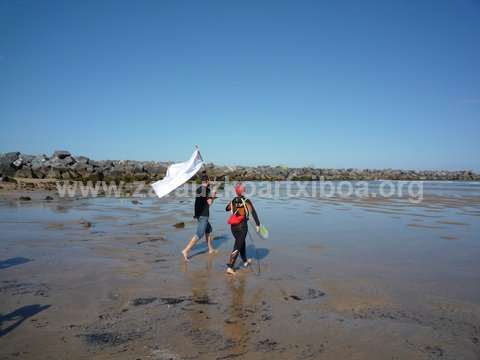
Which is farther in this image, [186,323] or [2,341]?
[186,323]

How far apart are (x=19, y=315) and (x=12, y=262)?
331 centimetres

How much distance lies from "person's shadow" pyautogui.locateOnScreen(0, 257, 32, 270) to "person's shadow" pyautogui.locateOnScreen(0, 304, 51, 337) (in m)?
2.71

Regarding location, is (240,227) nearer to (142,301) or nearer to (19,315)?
(142,301)

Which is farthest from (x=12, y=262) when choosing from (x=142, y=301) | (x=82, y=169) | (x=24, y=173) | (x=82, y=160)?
(x=82, y=160)

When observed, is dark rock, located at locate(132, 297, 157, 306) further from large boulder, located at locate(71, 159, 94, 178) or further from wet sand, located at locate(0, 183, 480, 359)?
large boulder, located at locate(71, 159, 94, 178)

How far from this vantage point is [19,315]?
17.0ft

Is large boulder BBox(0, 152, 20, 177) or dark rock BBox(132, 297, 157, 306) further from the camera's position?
large boulder BBox(0, 152, 20, 177)

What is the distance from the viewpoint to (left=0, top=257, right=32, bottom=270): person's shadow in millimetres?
7639

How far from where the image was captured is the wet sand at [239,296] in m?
4.48

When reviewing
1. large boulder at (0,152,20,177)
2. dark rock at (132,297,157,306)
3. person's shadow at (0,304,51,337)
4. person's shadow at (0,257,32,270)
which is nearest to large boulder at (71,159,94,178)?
large boulder at (0,152,20,177)

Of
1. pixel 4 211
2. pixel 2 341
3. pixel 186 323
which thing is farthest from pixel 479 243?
pixel 4 211

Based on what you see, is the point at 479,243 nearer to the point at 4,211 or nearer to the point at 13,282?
the point at 13,282

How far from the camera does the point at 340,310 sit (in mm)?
5672

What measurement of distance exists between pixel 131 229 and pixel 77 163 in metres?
32.1
